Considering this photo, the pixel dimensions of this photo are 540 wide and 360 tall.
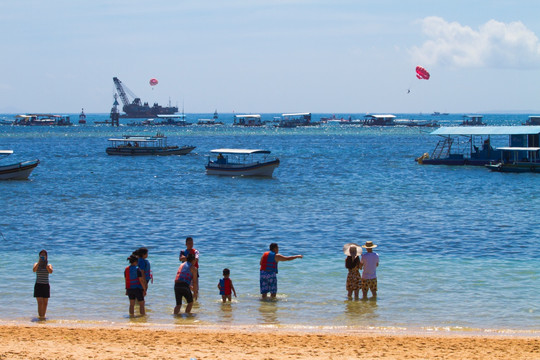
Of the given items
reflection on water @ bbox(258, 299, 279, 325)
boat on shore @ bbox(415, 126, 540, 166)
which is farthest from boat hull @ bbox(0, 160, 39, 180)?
reflection on water @ bbox(258, 299, 279, 325)

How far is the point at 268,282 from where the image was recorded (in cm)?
1812

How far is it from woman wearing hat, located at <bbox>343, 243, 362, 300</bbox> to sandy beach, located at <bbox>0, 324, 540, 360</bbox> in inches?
105

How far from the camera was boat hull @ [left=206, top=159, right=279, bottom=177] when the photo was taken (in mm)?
59312

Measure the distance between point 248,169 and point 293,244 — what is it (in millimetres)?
32670

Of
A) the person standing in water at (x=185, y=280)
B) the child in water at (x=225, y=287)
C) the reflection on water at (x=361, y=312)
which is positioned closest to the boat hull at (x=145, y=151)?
the child in water at (x=225, y=287)

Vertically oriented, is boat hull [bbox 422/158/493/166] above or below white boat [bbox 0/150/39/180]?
above

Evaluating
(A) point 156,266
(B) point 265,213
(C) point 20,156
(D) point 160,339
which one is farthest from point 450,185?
(C) point 20,156

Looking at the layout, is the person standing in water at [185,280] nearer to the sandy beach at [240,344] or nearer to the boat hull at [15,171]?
the sandy beach at [240,344]

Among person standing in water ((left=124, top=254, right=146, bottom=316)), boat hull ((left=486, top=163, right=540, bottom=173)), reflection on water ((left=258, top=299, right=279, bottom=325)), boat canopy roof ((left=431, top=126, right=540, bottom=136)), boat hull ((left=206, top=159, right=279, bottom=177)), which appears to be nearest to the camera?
person standing in water ((left=124, top=254, right=146, bottom=316))

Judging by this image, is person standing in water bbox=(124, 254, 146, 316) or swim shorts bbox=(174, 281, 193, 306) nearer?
person standing in water bbox=(124, 254, 146, 316)

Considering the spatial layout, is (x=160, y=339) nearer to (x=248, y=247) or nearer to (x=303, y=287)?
(x=303, y=287)

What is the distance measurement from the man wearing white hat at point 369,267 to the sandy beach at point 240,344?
8.86ft

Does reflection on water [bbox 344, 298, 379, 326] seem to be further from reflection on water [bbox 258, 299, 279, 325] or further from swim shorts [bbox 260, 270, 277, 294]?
swim shorts [bbox 260, 270, 277, 294]

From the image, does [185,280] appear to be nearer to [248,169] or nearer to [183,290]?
Answer: [183,290]
